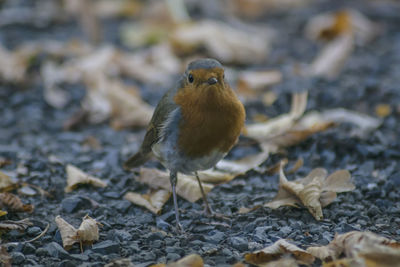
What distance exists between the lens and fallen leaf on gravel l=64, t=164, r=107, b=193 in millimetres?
3577

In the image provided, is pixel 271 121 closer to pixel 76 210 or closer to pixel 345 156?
pixel 345 156

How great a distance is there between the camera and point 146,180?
371 cm

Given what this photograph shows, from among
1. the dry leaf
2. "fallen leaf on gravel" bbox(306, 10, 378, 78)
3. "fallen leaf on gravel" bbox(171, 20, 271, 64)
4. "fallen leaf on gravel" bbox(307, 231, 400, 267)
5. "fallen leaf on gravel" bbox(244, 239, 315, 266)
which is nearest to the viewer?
"fallen leaf on gravel" bbox(307, 231, 400, 267)

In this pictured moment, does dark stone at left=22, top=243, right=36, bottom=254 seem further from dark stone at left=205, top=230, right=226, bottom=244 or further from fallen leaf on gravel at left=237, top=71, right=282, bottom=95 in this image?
fallen leaf on gravel at left=237, top=71, right=282, bottom=95

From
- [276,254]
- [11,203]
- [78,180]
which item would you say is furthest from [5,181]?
[276,254]

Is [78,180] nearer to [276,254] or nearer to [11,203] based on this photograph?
[11,203]

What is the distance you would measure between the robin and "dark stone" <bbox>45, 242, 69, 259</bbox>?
26.0 inches

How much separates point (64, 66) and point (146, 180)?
2.75 metres

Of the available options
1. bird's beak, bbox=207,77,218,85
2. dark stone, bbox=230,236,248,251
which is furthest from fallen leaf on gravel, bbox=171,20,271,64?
dark stone, bbox=230,236,248,251

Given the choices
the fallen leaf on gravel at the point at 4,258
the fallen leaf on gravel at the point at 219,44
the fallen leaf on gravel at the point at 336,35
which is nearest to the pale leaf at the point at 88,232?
the fallen leaf on gravel at the point at 4,258

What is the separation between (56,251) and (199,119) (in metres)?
0.98

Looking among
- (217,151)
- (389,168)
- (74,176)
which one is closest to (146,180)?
(74,176)

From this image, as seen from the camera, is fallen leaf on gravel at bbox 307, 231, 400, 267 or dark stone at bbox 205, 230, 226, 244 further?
dark stone at bbox 205, 230, 226, 244

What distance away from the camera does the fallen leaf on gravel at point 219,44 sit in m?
6.16
